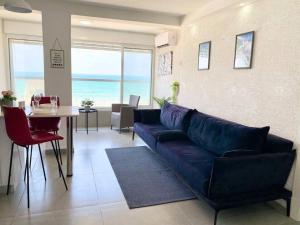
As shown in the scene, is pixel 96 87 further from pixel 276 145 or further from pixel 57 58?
pixel 276 145

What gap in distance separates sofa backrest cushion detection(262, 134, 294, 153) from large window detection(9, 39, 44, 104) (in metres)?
5.02

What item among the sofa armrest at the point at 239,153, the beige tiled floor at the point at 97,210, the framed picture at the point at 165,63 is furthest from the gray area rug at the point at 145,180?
the framed picture at the point at 165,63

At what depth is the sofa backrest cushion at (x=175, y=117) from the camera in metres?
3.68

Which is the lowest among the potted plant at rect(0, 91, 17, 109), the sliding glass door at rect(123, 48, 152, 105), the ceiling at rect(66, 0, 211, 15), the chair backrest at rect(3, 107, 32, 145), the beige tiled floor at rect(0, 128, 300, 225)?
the beige tiled floor at rect(0, 128, 300, 225)

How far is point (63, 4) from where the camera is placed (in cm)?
377

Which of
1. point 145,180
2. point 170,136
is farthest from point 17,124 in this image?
point 170,136

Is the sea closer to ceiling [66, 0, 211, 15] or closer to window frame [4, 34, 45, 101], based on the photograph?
window frame [4, 34, 45, 101]

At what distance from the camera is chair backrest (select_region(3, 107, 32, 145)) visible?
7.11 feet

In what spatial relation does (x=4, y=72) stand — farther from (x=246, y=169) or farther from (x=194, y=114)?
(x=246, y=169)

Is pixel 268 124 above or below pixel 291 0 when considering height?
below

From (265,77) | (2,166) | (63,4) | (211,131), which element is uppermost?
(63,4)

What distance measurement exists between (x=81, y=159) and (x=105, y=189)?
3.61ft

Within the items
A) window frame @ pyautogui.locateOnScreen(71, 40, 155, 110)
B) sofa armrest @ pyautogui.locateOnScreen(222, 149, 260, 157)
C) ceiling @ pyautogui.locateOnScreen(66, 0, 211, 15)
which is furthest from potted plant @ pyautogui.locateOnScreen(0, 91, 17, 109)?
window frame @ pyautogui.locateOnScreen(71, 40, 155, 110)

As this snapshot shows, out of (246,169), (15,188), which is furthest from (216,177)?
(15,188)
